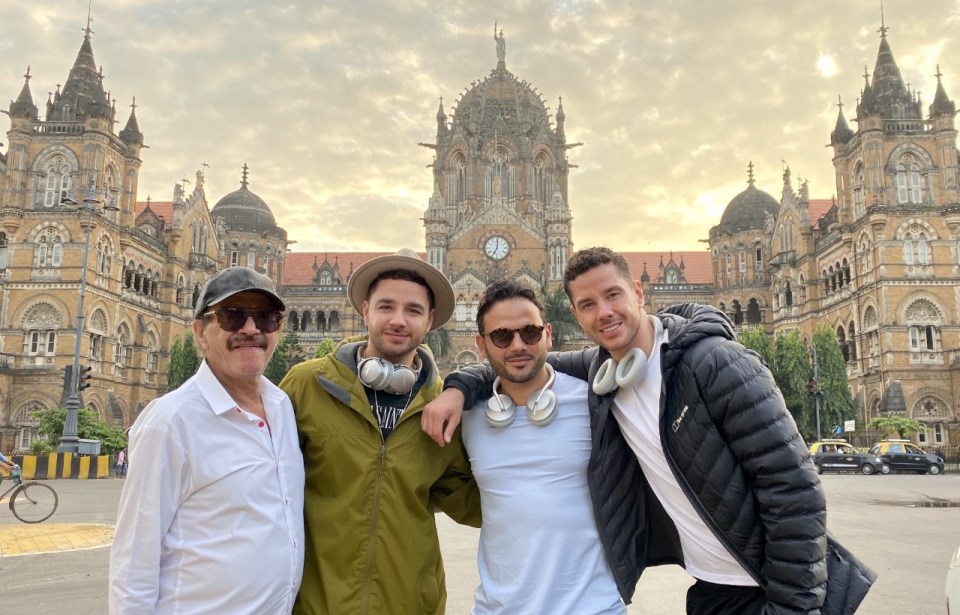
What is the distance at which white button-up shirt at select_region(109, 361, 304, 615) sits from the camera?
2684 mm

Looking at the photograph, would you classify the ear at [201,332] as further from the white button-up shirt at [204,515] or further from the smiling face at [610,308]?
A: the smiling face at [610,308]

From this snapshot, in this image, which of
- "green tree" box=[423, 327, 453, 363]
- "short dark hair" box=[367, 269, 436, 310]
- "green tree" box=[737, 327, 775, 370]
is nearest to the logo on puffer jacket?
"short dark hair" box=[367, 269, 436, 310]

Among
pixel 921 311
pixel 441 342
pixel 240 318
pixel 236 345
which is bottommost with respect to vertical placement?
pixel 236 345

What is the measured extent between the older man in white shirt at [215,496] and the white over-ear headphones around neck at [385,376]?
0.46 meters

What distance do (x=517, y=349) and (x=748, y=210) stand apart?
60823 millimetres

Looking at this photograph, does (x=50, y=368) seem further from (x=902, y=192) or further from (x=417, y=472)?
(x=902, y=192)

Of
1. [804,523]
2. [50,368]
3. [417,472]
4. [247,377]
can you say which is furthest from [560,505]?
[50,368]

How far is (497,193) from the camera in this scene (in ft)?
202

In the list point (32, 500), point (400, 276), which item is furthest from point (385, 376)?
point (32, 500)

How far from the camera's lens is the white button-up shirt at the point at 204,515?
8.80 feet

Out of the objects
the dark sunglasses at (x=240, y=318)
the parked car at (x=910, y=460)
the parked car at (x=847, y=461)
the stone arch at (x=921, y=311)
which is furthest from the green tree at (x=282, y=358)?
the dark sunglasses at (x=240, y=318)

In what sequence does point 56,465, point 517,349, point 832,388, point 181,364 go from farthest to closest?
1. point 181,364
2. point 832,388
3. point 56,465
4. point 517,349

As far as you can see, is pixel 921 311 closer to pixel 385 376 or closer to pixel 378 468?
pixel 385 376

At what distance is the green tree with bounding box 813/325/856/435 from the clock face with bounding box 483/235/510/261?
77.3ft
